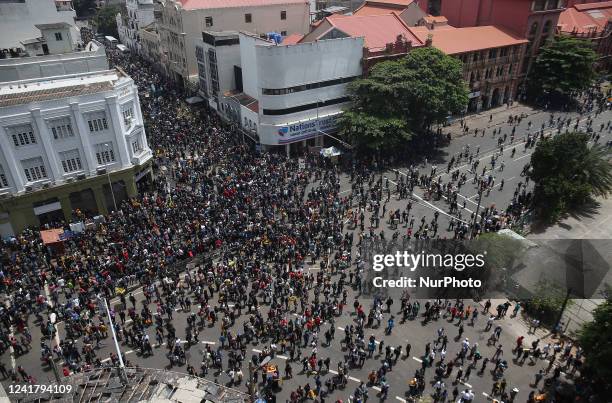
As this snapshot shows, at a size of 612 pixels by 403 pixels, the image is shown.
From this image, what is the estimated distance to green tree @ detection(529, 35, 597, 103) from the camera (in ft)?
189

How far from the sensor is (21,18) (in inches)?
2062

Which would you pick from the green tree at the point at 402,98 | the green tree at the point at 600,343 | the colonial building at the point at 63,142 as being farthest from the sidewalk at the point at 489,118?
the colonial building at the point at 63,142

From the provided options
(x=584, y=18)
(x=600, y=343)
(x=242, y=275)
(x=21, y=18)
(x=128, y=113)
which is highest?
(x=21, y=18)

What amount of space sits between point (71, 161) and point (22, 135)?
152 inches

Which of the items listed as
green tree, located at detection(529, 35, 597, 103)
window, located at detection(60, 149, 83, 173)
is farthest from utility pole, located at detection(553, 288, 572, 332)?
green tree, located at detection(529, 35, 597, 103)

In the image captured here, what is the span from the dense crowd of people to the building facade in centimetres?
220

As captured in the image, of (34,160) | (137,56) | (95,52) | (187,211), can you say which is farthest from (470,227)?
(137,56)

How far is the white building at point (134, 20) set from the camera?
85375mm

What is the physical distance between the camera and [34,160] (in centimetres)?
3369

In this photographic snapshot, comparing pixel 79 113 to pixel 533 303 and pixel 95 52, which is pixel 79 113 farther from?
pixel 533 303

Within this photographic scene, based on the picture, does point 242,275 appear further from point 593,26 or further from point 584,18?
point 584,18

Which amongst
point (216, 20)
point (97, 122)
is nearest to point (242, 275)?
point (97, 122)
